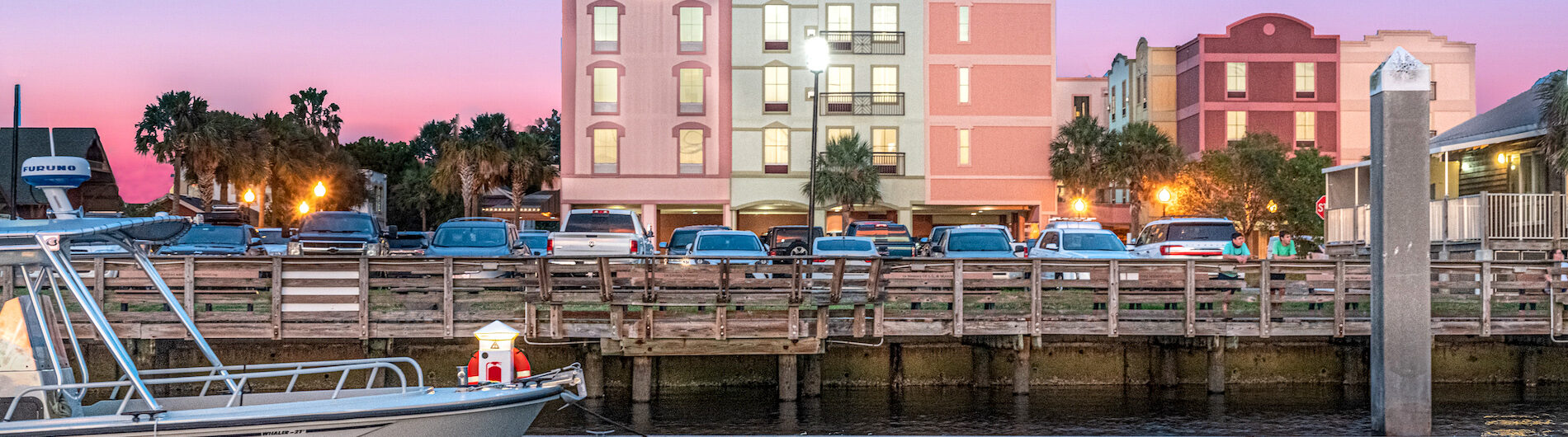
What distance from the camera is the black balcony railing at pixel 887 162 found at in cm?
5347

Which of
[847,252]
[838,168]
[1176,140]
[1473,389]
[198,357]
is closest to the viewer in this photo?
[198,357]

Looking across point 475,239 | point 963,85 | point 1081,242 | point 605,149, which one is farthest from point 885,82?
point 475,239

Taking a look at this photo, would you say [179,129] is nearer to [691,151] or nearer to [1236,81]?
[691,151]

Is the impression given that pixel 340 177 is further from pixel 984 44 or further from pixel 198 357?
pixel 198 357

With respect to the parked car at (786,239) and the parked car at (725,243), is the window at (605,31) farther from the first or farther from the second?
the parked car at (725,243)

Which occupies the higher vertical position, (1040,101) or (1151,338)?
(1040,101)

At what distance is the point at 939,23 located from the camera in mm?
53062

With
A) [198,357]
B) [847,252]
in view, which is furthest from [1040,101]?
[198,357]

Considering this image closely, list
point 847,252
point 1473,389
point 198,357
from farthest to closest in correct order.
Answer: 1. point 847,252
2. point 1473,389
3. point 198,357

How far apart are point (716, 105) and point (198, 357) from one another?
104 feet

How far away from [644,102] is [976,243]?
24537 mm

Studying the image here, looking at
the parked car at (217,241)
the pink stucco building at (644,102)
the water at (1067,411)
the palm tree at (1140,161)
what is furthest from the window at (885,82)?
the water at (1067,411)

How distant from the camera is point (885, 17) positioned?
5334 centimetres

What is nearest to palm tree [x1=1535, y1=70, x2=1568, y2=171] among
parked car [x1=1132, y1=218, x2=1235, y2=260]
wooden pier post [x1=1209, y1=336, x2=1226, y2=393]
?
parked car [x1=1132, y1=218, x2=1235, y2=260]
